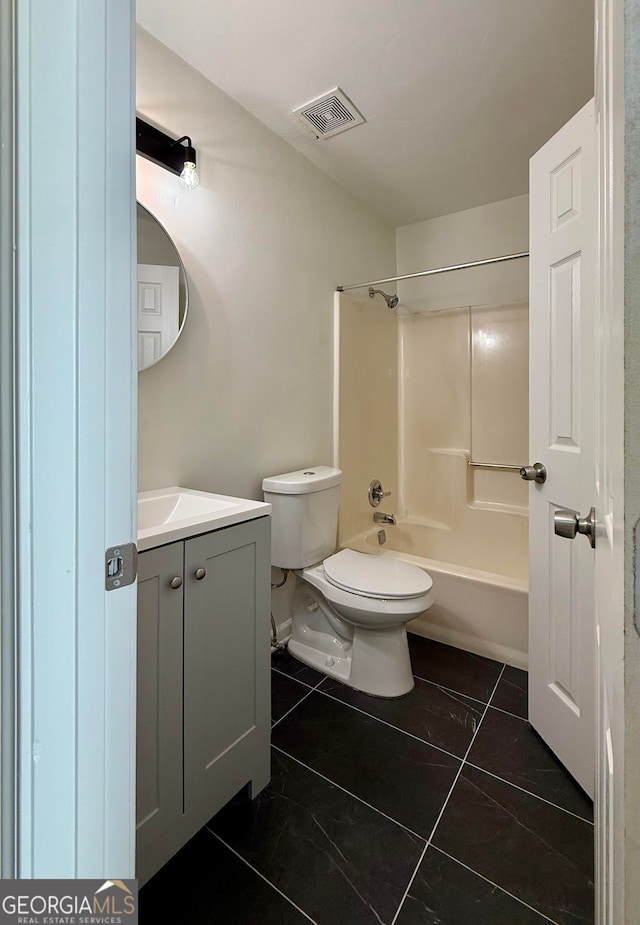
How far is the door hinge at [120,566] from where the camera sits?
1.70 ft

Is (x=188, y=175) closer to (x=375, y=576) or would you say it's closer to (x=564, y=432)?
(x=564, y=432)

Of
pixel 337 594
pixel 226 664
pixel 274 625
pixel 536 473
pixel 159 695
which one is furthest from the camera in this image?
pixel 274 625

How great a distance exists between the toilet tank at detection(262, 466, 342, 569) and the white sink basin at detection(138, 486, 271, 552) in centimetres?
40

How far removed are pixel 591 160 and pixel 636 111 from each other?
1100 mm

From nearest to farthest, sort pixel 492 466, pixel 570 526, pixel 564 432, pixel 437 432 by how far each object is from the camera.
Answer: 1. pixel 570 526
2. pixel 564 432
3. pixel 492 466
4. pixel 437 432

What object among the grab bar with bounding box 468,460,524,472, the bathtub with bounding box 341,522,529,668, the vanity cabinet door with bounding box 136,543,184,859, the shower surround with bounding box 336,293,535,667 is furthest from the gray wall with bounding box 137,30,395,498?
the grab bar with bounding box 468,460,524,472

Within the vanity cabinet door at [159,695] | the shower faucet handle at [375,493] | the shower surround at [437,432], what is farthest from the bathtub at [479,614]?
the vanity cabinet door at [159,695]

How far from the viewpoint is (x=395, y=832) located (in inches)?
44.3

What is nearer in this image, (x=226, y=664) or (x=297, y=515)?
(x=226, y=664)

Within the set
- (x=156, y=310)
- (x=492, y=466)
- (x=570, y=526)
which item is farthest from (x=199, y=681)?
(x=492, y=466)

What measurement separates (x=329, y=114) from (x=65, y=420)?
1.88 metres

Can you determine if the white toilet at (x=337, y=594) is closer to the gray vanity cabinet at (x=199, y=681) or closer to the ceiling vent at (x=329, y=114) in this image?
the gray vanity cabinet at (x=199, y=681)

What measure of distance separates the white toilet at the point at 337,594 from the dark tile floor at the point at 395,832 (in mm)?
169

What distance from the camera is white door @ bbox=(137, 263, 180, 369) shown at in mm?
1363
